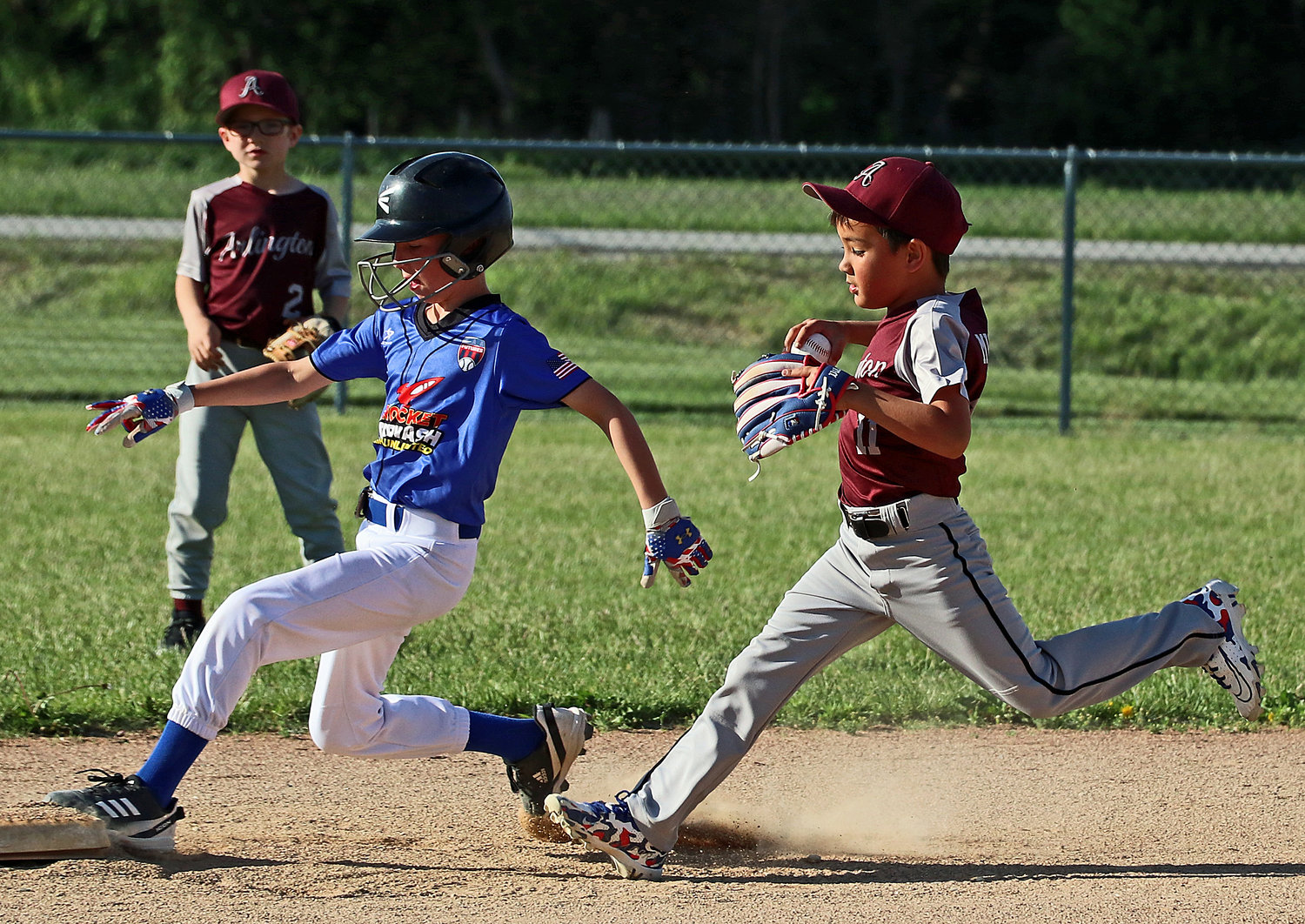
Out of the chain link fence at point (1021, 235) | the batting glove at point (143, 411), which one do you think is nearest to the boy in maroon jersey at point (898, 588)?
the batting glove at point (143, 411)

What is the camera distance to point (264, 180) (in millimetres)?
5500

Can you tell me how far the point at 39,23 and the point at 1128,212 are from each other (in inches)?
890

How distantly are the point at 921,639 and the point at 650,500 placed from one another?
72 cm

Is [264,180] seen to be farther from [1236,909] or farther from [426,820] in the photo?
[1236,909]

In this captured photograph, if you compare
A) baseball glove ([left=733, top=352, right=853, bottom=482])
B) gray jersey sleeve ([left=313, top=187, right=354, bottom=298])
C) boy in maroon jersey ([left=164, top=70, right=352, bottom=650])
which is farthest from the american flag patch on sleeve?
gray jersey sleeve ([left=313, top=187, right=354, bottom=298])

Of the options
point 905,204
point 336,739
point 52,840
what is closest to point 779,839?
point 336,739

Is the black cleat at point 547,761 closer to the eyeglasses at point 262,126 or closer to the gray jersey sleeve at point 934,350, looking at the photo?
the gray jersey sleeve at point 934,350

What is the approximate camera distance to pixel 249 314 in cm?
538

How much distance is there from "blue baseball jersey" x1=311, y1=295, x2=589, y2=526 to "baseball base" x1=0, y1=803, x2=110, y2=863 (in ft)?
3.32

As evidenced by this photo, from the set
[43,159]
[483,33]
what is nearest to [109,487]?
[43,159]

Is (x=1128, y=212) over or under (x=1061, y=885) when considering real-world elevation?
over

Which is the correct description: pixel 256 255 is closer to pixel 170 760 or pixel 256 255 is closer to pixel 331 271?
pixel 331 271

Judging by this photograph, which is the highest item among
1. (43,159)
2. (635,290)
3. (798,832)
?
(43,159)

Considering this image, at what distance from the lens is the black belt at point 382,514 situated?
3449 millimetres
